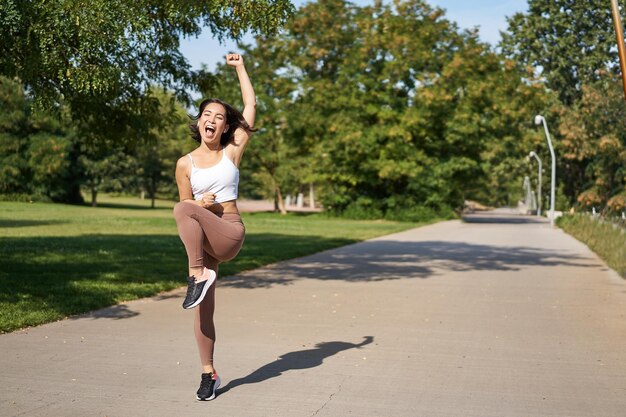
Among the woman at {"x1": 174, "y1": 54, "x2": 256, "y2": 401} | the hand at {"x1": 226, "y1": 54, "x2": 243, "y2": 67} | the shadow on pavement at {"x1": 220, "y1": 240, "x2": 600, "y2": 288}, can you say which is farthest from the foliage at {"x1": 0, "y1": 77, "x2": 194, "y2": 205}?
the woman at {"x1": 174, "y1": 54, "x2": 256, "y2": 401}

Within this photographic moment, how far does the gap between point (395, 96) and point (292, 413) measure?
43.7m

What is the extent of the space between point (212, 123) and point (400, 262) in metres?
13.3

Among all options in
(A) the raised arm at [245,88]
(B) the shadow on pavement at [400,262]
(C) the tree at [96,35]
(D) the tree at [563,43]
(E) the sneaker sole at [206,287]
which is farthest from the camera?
(D) the tree at [563,43]

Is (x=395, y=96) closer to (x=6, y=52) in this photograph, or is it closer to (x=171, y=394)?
(x=6, y=52)

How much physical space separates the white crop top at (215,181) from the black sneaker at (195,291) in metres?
0.51

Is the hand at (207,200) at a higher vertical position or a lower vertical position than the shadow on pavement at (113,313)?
higher

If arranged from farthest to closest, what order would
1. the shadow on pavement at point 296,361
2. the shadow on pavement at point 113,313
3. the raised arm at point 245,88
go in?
the shadow on pavement at point 113,313
the shadow on pavement at point 296,361
the raised arm at point 245,88

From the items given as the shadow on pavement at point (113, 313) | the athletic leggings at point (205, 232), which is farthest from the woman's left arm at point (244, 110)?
the shadow on pavement at point (113, 313)

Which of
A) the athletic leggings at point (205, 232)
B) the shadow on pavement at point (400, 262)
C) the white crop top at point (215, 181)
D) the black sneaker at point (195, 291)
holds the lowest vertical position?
the shadow on pavement at point (400, 262)

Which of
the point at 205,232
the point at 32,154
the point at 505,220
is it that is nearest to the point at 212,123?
the point at 205,232

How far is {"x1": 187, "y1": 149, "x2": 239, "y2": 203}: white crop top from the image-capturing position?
5164 millimetres

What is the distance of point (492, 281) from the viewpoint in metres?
14.3

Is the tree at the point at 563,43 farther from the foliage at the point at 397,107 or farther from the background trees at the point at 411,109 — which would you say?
the foliage at the point at 397,107

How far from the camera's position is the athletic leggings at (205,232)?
492 centimetres
